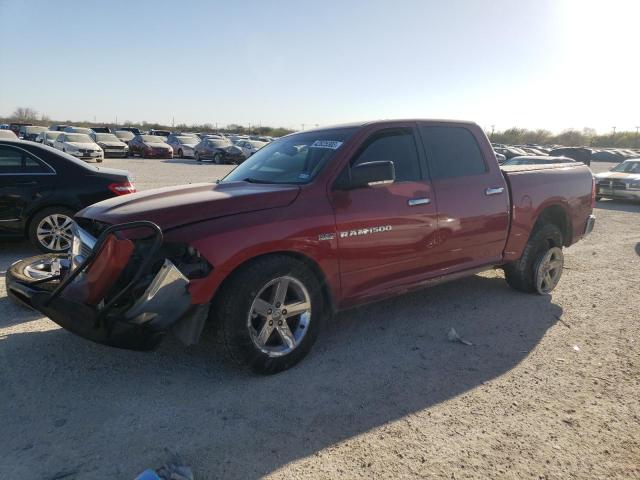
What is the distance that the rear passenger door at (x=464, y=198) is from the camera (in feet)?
14.3

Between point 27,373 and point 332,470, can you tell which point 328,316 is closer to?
point 332,470

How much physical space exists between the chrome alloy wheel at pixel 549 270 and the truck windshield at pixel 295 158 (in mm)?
2868

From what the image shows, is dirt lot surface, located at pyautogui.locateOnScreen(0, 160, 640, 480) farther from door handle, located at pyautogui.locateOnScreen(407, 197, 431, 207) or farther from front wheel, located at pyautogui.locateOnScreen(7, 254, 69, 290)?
door handle, located at pyautogui.locateOnScreen(407, 197, 431, 207)

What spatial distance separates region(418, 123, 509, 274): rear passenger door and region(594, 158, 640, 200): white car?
14.0 m

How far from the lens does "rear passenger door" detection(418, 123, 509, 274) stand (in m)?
4.36

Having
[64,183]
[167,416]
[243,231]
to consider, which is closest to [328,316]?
[243,231]

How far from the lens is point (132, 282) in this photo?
2.83 meters

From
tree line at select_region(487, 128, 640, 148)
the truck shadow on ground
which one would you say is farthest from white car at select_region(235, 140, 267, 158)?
tree line at select_region(487, 128, 640, 148)

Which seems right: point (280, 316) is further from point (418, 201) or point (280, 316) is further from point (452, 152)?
point (452, 152)

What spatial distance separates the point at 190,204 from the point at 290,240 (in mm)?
741

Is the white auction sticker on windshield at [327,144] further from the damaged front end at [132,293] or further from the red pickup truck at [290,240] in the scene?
the damaged front end at [132,293]

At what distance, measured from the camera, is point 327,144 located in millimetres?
4051

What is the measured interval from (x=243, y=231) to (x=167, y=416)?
49.6 inches

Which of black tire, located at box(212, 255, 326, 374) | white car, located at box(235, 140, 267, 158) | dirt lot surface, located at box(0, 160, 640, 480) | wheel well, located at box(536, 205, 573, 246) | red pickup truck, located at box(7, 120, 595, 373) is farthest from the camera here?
white car, located at box(235, 140, 267, 158)
